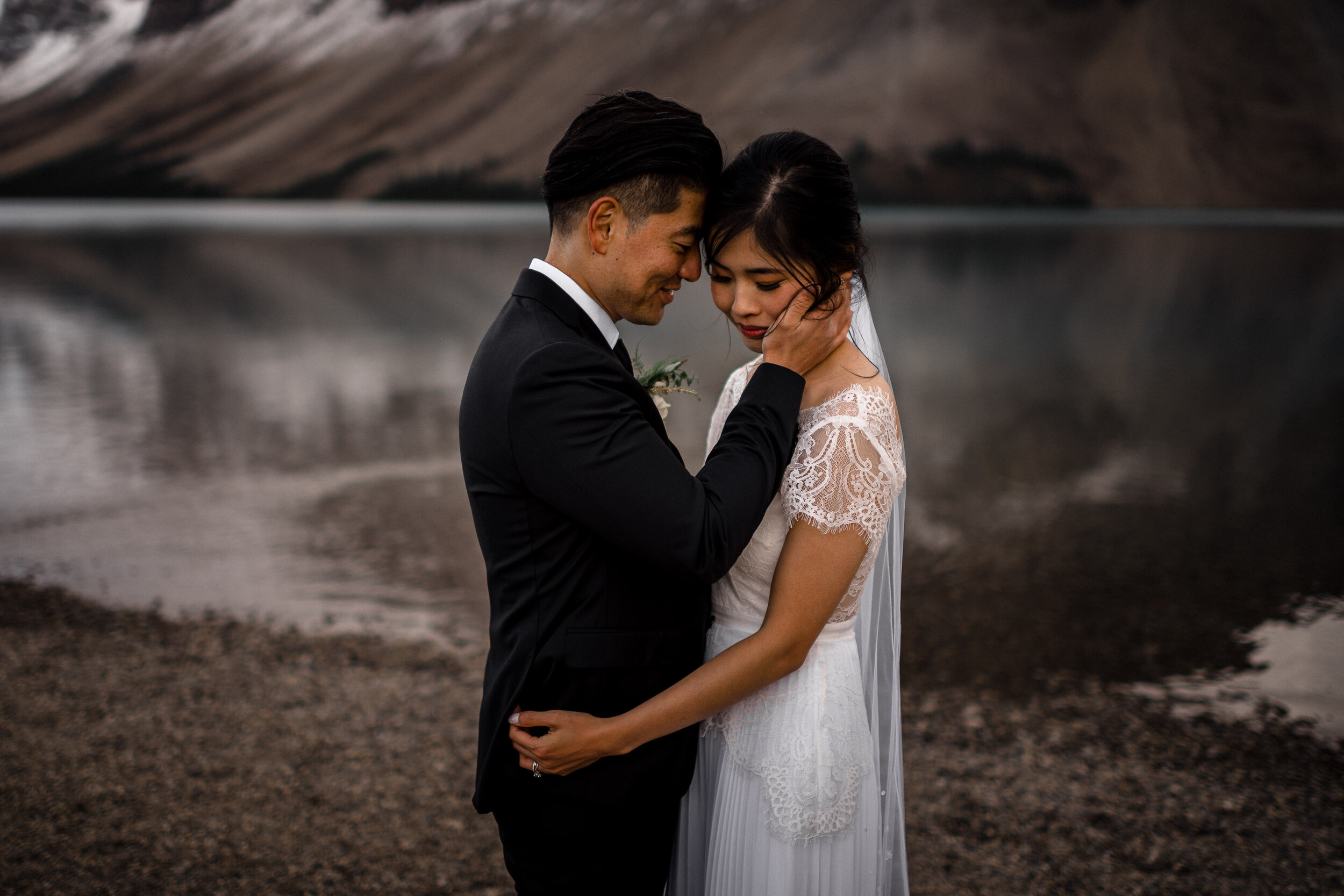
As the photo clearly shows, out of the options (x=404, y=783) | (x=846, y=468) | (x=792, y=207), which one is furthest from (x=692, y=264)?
(x=404, y=783)

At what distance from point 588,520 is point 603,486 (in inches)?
2.8

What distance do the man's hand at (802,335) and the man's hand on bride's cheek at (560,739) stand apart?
0.76 meters

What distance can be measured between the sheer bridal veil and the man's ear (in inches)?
30.5

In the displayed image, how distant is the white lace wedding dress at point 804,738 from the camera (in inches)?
71.5

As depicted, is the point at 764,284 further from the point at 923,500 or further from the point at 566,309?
the point at 923,500

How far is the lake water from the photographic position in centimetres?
557

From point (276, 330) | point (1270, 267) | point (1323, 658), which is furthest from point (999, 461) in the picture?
point (1270, 267)

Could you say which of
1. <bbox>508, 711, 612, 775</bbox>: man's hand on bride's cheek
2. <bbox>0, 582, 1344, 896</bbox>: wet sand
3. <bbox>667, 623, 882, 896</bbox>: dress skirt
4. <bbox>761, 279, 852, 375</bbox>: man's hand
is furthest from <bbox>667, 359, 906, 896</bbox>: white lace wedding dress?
<bbox>0, 582, 1344, 896</bbox>: wet sand

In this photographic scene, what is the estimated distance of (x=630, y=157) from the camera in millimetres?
1619

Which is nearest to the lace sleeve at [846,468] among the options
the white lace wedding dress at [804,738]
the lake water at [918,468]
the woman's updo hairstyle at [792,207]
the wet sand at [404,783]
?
the white lace wedding dress at [804,738]

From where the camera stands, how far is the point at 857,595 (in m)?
2.02

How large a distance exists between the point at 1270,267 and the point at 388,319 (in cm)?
3729

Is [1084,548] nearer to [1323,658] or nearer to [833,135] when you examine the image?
[1323,658]

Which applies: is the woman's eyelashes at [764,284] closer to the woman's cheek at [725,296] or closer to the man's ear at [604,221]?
the woman's cheek at [725,296]
